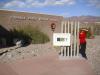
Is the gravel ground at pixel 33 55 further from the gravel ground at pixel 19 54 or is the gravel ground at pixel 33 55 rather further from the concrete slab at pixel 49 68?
the concrete slab at pixel 49 68

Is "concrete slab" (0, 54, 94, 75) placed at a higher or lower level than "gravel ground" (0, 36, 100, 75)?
higher

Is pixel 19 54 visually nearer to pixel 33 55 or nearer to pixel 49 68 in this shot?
pixel 33 55

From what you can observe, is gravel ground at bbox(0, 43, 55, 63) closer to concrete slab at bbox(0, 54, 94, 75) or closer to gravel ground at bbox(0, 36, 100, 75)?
gravel ground at bbox(0, 36, 100, 75)

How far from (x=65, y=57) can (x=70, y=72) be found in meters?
3.25

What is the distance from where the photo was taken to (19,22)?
73.1 ft

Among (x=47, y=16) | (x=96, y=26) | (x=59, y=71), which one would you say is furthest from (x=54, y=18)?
(x=59, y=71)

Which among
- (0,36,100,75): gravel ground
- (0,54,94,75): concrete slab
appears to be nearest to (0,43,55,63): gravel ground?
(0,36,100,75): gravel ground

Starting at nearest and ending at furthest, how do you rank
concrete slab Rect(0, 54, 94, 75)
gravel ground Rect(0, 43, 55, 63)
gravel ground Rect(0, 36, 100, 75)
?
1. concrete slab Rect(0, 54, 94, 75)
2. gravel ground Rect(0, 36, 100, 75)
3. gravel ground Rect(0, 43, 55, 63)

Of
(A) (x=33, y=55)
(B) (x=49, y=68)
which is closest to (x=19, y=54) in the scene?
(A) (x=33, y=55)

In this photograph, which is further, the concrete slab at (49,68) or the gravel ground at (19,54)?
the gravel ground at (19,54)

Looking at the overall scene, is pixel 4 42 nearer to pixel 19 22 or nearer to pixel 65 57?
pixel 19 22

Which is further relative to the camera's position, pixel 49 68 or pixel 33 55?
pixel 33 55

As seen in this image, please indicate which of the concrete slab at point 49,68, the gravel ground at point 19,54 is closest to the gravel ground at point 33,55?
the gravel ground at point 19,54

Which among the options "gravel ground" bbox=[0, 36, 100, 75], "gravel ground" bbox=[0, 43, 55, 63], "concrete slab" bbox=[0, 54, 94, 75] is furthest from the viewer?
"gravel ground" bbox=[0, 43, 55, 63]
